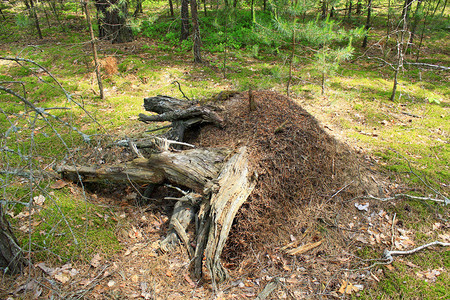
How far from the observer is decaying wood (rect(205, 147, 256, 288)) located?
3.36 meters

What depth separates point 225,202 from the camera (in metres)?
3.55

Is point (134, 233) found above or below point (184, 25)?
below

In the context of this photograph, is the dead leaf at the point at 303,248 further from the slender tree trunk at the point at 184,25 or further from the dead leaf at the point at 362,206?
the slender tree trunk at the point at 184,25

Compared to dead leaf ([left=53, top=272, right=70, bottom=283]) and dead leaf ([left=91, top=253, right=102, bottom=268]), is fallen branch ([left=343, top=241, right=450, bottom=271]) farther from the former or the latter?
dead leaf ([left=53, top=272, right=70, bottom=283])

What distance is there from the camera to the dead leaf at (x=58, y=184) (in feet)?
14.0

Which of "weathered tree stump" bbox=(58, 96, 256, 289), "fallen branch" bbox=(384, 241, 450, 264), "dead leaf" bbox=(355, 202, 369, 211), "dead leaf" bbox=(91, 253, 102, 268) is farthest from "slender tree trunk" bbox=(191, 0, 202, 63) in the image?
"fallen branch" bbox=(384, 241, 450, 264)

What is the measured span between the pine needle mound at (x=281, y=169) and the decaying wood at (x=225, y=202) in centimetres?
19

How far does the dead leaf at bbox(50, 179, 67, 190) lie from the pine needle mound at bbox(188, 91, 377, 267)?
7.46ft

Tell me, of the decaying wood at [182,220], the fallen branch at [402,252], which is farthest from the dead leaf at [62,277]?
the fallen branch at [402,252]

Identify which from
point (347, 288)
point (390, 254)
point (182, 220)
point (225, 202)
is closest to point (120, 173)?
point (182, 220)

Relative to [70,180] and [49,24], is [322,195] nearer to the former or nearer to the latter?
[70,180]

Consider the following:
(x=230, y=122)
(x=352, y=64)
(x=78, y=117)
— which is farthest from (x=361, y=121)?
(x=78, y=117)

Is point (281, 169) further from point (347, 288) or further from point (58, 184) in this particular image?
point (58, 184)

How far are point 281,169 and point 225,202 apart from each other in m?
1.18
